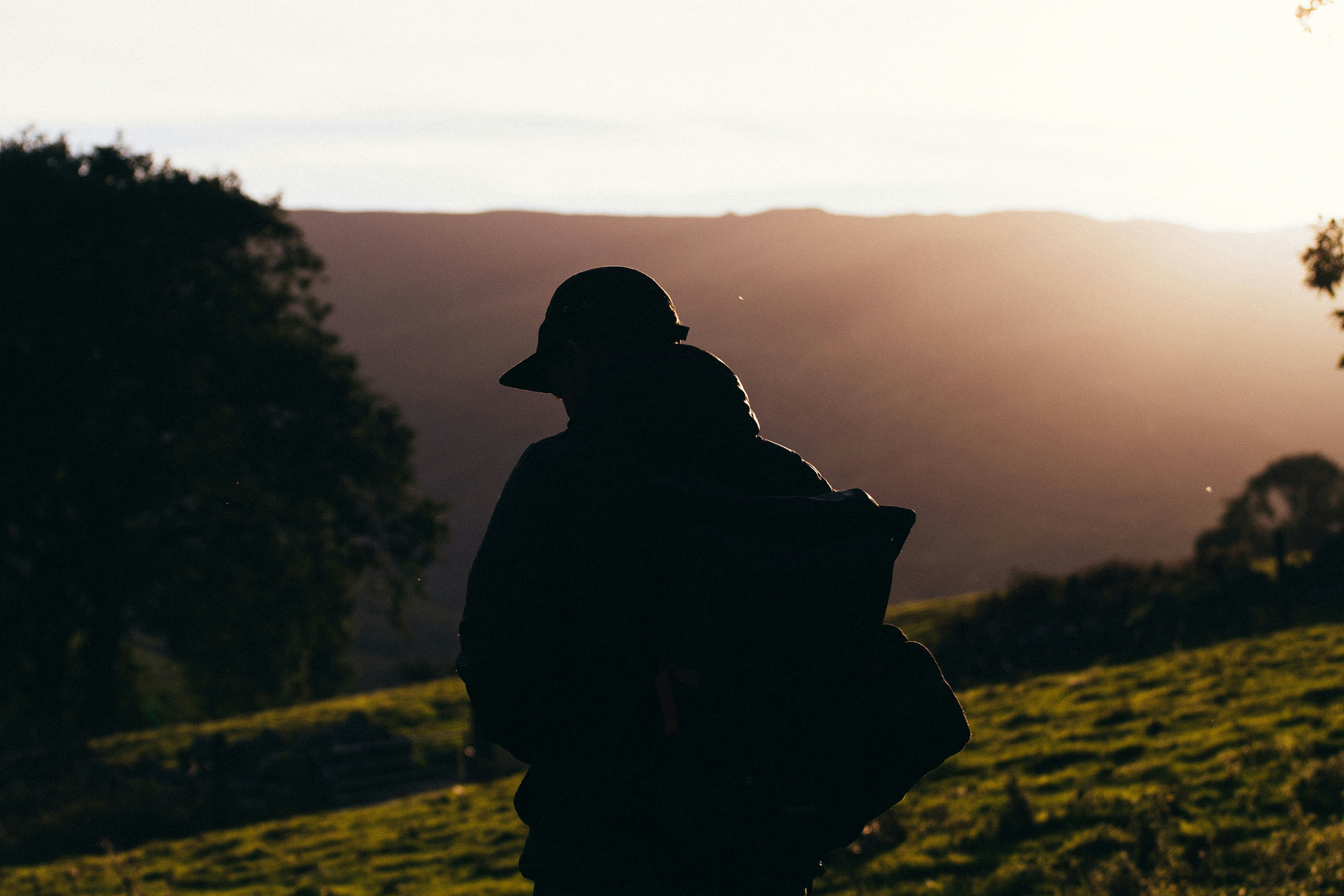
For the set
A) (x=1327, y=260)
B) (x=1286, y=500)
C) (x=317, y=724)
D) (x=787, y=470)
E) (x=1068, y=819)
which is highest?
(x=1327, y=260)

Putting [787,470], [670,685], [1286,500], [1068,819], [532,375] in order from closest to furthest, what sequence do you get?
1. [670,685]
2. [787,470]
3. [532,375]
4. [1068,819]
5. [1286,500]

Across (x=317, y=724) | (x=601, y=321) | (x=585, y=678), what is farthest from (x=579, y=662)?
(x=317, y=724)

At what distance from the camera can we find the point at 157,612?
28375 mm

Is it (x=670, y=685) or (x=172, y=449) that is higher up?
(x=670, y=685)

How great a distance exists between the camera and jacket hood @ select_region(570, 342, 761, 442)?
107 inches

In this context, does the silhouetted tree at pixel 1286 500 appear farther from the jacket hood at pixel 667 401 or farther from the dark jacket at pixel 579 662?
the dark jacket at pixel 579 662

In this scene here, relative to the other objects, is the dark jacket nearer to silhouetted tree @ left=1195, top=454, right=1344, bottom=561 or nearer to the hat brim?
the hat brim

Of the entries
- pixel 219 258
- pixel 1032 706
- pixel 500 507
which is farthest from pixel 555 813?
pixel 219 258

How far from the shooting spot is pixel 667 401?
2.75 metres

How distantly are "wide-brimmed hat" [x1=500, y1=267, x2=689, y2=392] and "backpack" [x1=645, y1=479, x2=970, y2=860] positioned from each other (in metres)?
0.58

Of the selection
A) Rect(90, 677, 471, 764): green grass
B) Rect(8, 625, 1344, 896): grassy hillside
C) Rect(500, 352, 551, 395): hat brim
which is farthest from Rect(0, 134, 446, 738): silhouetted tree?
Rect(500, 352, 551, 395): hat brim

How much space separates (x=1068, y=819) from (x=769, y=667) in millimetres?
9384

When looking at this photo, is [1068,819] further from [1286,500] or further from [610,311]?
[1286,500]

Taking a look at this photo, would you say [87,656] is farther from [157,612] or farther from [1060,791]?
[1060,791]
